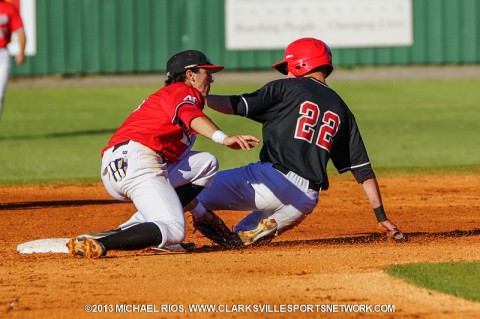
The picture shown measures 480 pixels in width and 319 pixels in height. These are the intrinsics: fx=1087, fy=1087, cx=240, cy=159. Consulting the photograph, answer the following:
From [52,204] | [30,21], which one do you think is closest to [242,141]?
[52,204]

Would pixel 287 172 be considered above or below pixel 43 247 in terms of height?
above

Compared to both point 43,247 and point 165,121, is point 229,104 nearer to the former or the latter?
point 165,121

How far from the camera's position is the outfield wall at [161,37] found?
22.7 m

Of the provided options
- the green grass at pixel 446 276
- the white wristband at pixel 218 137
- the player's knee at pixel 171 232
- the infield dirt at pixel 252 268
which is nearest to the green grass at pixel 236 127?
the infield dirt at pixel 252 268

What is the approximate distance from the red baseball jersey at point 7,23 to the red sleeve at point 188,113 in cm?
685

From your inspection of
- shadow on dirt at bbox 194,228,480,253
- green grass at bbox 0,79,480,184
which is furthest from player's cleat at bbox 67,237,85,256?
green grass at bbox 0,79,480,184

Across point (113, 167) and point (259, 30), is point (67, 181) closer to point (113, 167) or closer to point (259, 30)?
point (113, 167)

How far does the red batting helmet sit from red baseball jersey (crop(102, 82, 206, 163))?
0.79 m

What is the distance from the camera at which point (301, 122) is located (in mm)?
6844

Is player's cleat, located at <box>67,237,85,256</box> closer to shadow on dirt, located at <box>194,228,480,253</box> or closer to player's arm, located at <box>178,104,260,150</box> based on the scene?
shadow on dirt, located at <box>194,228,480,253</box>

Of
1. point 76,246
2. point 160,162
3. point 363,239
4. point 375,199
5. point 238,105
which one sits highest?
point 238,105

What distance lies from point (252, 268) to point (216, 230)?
0.96 m

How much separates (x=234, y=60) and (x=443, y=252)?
1657 cm

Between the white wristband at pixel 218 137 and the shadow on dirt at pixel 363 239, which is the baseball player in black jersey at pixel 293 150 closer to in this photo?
the shadow on dirt at pixel 363 239
